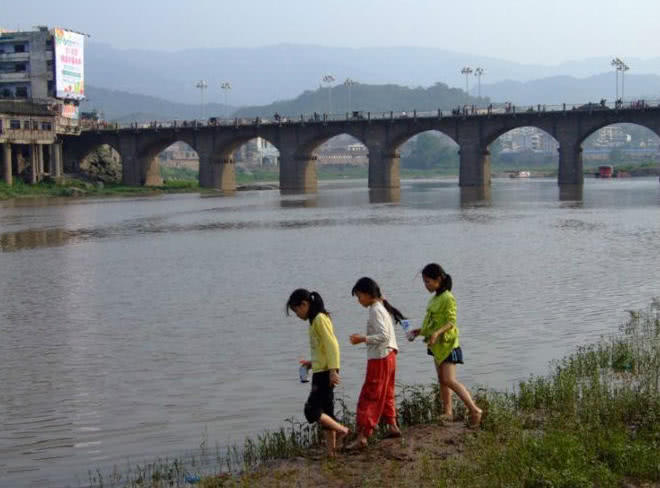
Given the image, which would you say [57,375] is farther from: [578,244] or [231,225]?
[231,225]

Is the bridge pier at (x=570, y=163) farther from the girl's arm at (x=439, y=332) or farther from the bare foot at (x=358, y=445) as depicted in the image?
the bare foot at (x=358, y=445)

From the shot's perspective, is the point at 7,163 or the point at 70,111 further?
the point at 70,111

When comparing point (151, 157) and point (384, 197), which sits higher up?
point (151, 157)

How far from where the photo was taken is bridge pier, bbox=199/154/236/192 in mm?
100812

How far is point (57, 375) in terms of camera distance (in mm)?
14586

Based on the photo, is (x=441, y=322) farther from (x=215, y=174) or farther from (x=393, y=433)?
(x=215, y=174)

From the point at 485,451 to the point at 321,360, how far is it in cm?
175

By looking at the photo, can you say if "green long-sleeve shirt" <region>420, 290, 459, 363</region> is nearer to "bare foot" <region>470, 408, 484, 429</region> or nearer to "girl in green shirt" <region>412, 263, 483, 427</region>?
"girl in green shirt" <region>412, 263, 483, 427</region>

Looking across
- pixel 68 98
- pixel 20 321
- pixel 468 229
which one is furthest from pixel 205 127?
pixel 20 321

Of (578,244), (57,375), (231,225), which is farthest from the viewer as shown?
(231,225)

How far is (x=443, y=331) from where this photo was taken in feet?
33.6

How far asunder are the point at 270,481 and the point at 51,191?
80802 mm

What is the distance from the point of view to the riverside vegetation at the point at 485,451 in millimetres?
8500

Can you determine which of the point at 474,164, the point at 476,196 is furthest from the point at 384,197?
the point at 474,164
